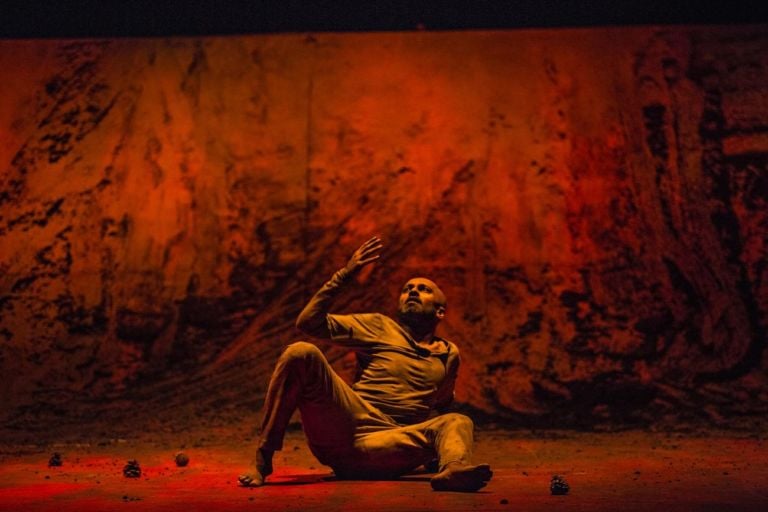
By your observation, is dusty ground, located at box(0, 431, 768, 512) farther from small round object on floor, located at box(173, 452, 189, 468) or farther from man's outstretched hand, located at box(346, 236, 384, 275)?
man's outstretched hand, located at box(346, 236, 384, 275)

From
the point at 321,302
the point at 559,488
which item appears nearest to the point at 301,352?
the point at 321,302

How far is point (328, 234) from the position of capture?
9688mm

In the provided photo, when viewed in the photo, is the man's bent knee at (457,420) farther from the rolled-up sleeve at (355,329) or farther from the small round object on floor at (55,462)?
the small round object on floor at (55,462)

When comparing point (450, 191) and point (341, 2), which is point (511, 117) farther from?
point (341, 2)

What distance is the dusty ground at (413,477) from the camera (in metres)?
4.04

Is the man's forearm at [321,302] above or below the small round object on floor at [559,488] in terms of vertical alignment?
above

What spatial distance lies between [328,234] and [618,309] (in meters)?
3.01

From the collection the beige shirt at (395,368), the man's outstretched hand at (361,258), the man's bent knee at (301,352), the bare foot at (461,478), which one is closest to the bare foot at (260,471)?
the man's bent knee at (301,352)

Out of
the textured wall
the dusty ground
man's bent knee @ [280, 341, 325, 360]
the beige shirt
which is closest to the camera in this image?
the dusty ground

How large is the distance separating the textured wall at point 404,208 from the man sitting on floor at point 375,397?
3.47 meters

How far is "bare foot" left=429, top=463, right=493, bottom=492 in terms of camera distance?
170 inches

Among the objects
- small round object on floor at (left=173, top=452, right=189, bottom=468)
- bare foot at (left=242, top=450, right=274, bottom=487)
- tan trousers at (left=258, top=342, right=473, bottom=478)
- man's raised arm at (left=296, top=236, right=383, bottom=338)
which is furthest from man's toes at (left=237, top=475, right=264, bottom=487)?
small round object on floor at (left=173, top=452, right=189, bottom=468)

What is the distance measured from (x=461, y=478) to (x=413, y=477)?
0.67 m

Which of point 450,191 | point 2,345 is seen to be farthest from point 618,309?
point 2,345
